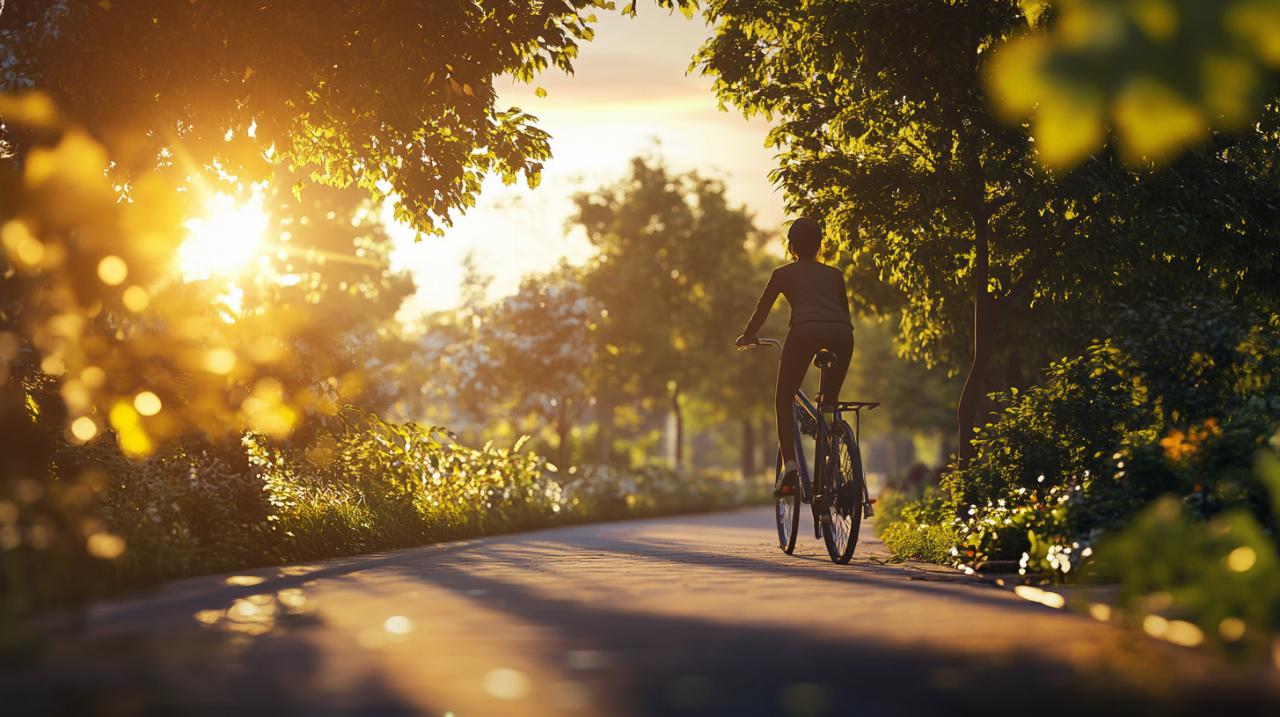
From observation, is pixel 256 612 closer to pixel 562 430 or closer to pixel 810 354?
pixel 810 354

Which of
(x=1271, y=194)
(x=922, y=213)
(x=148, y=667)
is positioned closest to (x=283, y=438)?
(x=922, y=213)

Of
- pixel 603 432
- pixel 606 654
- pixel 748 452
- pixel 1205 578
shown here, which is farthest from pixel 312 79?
pixel 748 452

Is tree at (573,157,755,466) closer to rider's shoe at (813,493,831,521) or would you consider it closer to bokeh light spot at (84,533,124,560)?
rider's shoe at (813,493,831,521)

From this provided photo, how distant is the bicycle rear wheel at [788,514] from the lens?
433 inches

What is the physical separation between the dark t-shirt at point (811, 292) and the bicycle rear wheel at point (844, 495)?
36.8 inches

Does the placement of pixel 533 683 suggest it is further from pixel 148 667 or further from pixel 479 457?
pixel 479 457

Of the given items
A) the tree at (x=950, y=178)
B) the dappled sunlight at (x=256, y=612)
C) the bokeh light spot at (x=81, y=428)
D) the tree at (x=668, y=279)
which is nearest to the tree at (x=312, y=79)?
the tree at (x=950, y=178)

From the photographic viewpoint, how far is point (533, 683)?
4.74 meters

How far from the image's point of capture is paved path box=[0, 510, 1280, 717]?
167 inches

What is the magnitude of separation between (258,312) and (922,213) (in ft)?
22.2

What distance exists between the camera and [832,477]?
10375 mm

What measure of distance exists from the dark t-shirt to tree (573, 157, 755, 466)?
28734mm

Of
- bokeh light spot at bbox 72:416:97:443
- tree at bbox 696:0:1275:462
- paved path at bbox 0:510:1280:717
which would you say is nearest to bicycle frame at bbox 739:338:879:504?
paved path at bbox 0:510:1280:717

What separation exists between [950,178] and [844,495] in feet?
17.4
